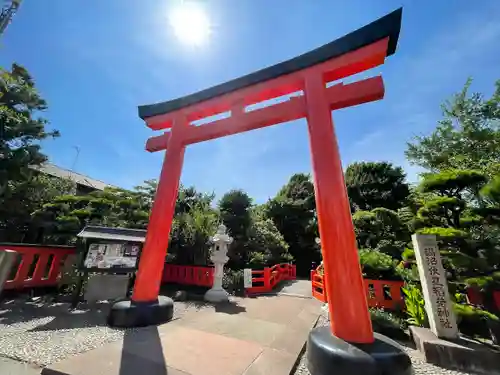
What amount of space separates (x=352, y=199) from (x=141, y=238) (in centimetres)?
1638

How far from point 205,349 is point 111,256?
3.62 metres

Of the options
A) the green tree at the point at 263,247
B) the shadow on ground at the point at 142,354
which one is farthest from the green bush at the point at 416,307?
the green tree at the point at 263,247

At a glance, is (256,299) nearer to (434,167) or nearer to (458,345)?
(458,345)

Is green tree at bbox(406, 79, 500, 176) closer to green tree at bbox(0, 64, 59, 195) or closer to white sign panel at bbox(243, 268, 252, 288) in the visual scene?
white sign panel at bbox(243, 268, 252, 288)

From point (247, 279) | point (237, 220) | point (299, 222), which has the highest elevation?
point (299, 222)

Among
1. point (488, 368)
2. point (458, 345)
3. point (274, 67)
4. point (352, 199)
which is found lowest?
point (488, 368)

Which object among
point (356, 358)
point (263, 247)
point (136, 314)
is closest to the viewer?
point (356, 358)

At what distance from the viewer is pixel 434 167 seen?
13297 mm

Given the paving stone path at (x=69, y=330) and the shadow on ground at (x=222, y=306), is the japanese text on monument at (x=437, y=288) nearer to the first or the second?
the paving stone path at (x=69, y=330)

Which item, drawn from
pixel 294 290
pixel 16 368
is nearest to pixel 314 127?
pixel 16 368

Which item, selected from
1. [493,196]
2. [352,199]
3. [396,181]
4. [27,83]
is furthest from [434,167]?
[27,83]

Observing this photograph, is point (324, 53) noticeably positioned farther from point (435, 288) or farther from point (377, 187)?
point (377, 187)

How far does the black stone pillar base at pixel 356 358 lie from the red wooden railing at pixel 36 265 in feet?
22.2

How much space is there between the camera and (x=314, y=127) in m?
3.17
